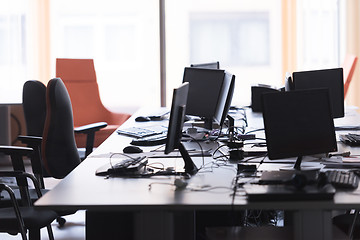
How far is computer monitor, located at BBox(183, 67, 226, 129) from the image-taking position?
427cm

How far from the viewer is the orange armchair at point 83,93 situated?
21.4 feet

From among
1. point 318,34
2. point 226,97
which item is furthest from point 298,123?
point 318,34

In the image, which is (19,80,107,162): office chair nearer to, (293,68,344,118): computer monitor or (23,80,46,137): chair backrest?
(23,80,46,137): chair backrest

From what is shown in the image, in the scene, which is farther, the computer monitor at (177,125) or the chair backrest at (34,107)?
the chair backrest at (34,107)

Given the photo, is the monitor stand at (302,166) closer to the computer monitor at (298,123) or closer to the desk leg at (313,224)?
the computer monitor at (298,123)

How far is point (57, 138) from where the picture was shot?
390cm

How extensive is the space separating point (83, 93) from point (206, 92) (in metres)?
2.55

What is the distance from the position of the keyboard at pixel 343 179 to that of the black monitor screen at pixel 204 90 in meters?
1.51

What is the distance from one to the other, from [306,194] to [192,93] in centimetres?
214

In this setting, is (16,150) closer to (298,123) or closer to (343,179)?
(298,123)

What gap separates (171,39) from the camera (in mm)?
7965

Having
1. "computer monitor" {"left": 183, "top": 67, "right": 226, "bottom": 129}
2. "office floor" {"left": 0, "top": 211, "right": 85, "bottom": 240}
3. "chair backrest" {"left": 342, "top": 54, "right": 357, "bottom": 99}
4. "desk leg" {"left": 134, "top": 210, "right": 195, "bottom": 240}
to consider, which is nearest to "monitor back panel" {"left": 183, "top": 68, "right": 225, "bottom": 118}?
"computer monitor" {"left": 183, "top": 67, "right": 226, "bottom": 129}

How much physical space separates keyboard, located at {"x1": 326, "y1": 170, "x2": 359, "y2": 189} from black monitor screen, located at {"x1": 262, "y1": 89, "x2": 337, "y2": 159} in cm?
20

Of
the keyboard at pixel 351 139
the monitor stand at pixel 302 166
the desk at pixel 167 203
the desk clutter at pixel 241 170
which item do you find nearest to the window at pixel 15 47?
the desk clutter at pixel 241 170
